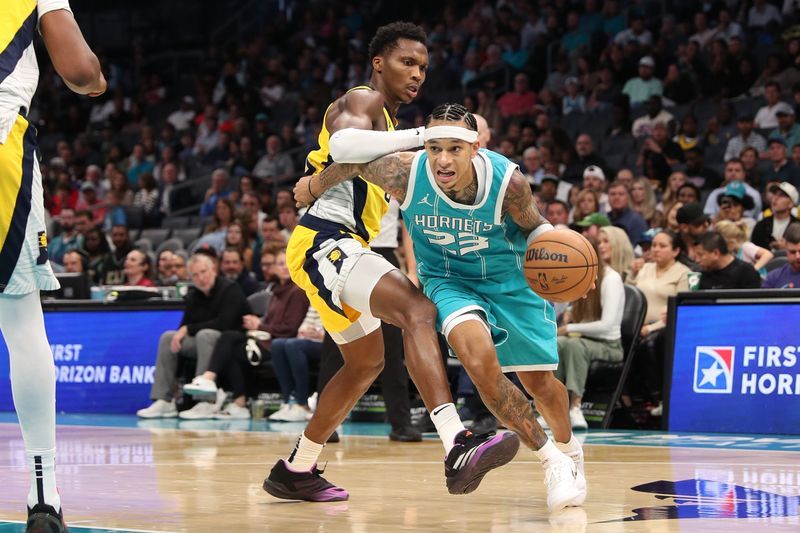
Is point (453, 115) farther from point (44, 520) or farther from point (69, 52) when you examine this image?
point (44, 520)

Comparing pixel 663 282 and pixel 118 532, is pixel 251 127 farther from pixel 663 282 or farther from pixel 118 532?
pixel 118 532

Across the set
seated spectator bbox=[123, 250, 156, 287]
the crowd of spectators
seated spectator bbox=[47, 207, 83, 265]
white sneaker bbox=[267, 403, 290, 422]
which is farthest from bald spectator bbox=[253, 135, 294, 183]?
white sneaker bbox=[267, 403, 290, 422]

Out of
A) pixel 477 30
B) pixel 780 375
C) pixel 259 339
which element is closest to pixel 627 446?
pixel 780 375

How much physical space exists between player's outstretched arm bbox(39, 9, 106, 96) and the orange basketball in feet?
5.91

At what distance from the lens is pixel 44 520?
373 centimetres

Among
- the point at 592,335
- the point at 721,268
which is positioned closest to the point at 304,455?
the point at 592,335

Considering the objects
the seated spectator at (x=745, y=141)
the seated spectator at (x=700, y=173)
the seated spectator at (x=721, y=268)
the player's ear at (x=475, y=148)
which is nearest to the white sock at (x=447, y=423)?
the player's ear at (x=475, y=148)

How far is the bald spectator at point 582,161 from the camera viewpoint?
13570mm

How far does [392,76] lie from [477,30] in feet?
42.1

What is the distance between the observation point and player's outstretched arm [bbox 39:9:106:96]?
375cm

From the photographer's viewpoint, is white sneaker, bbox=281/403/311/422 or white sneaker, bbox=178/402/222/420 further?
white sneaker, bbox=178/402/222/420

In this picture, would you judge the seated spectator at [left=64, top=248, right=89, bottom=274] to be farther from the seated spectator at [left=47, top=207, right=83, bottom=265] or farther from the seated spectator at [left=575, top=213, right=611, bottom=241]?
the seated spectator at [left=575, top=213, right=611, bottom=241]

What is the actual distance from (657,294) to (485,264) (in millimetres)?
4990

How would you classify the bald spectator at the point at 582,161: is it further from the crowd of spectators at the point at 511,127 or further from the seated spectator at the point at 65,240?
the seated spectator at the point at 65,240
